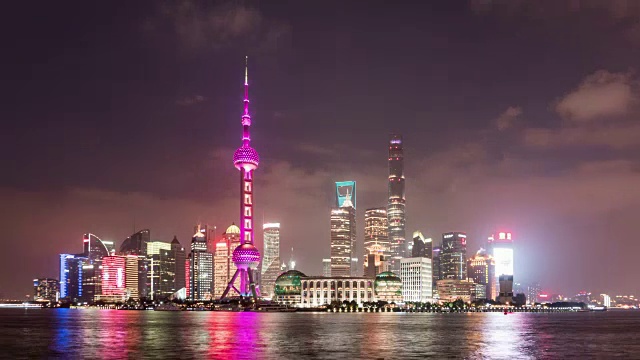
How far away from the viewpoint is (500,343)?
126688 mm

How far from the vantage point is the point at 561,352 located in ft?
367

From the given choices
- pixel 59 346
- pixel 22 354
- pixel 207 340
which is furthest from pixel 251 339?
pixel 22 354

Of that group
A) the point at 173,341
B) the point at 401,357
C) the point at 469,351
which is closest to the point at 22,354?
the point at 173,341

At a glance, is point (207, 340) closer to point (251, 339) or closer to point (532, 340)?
point (251, 339)

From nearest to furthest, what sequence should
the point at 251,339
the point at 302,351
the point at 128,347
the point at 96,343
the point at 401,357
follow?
the point at 401,357 < the point at 302,351 < the point at 128,347 < the point at 96,343 < the point at 251,339

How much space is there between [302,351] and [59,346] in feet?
134

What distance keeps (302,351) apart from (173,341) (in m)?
30.0

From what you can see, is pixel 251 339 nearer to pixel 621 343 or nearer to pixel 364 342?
pixel 364 342

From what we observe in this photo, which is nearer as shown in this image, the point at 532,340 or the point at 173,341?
the point at 173,341

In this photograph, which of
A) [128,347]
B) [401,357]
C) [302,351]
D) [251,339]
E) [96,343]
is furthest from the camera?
[251,339]

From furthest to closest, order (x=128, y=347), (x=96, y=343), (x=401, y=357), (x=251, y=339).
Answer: (x=251, y=339), (x=96, y=343), (x=128, y=347), (x=401, y=357)

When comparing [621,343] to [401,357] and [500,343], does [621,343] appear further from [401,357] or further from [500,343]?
[401,357]

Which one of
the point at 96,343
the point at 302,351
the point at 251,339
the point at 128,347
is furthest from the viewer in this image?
the point at 251,339

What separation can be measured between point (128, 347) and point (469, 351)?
5099 centimetres
